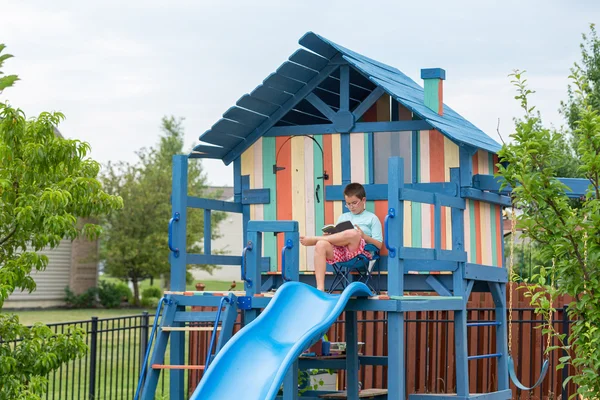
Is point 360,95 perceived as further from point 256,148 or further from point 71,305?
point 71,305

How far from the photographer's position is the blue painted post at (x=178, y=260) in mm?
9625

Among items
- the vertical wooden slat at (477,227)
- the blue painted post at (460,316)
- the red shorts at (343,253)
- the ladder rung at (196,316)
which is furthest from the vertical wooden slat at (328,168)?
the ladder rung at (196,316)

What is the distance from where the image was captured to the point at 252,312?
8.92m

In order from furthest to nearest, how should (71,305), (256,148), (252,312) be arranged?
(71,305) < (256,148) < (252,312)

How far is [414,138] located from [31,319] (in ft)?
65.8

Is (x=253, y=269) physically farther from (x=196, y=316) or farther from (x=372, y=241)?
(x=372, y=241)

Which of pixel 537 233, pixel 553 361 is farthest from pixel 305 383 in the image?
pixel 537 233

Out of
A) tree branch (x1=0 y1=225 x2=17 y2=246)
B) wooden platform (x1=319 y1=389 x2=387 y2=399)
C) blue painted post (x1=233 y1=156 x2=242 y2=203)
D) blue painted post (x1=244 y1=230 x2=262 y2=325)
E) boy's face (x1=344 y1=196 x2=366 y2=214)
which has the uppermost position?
blue painted post (x1=233 y1=156 x2=242 y2=203)

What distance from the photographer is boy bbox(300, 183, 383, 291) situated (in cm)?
911

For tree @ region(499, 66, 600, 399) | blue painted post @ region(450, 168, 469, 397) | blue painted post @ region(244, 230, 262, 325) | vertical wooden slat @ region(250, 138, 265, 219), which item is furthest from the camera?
vertical wooden slat @ region(250, 138, 265, 219)

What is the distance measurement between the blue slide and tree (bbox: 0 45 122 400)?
1.63 meters

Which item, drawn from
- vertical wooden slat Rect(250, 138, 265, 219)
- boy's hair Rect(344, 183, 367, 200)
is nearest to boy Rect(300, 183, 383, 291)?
boy's hair Rect(344, 183, 367, 200)

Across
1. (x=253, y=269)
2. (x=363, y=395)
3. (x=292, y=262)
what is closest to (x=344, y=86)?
(x=292, y=262)

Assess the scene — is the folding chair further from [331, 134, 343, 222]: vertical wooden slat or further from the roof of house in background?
the roof of house in background
